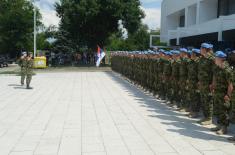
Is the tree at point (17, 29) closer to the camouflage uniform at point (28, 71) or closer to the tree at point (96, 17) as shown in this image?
the tree at point (96, 17)

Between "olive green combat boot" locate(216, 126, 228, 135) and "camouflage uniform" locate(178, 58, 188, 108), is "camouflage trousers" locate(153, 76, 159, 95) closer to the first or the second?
"camouflage uniform" locate(178, 58, 188, 108)

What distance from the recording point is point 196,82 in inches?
388

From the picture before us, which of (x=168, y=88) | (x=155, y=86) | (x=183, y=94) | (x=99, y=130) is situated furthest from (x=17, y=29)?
(x=99, y=130)

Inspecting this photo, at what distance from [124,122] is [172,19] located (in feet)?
116

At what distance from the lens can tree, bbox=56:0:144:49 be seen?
3791 cm

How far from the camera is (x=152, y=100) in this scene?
13.3 meters

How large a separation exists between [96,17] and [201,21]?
39.5ft

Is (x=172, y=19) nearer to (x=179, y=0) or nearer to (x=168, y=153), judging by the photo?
(x=179, y=0)

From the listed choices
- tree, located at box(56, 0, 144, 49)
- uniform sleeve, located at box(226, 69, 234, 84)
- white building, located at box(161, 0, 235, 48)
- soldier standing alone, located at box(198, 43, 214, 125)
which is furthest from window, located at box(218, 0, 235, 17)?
uniform sleeve, located at box(226, 69, 234, 84)

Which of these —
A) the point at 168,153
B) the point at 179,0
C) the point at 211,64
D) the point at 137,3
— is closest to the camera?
→ the point at 168,153

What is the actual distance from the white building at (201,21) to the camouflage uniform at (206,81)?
38.9 feet

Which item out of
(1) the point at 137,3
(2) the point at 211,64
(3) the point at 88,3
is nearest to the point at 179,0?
(1) the point at 137,3

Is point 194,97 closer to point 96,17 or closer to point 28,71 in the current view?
point 28,71

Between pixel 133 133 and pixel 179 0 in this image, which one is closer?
pixel 133 133
